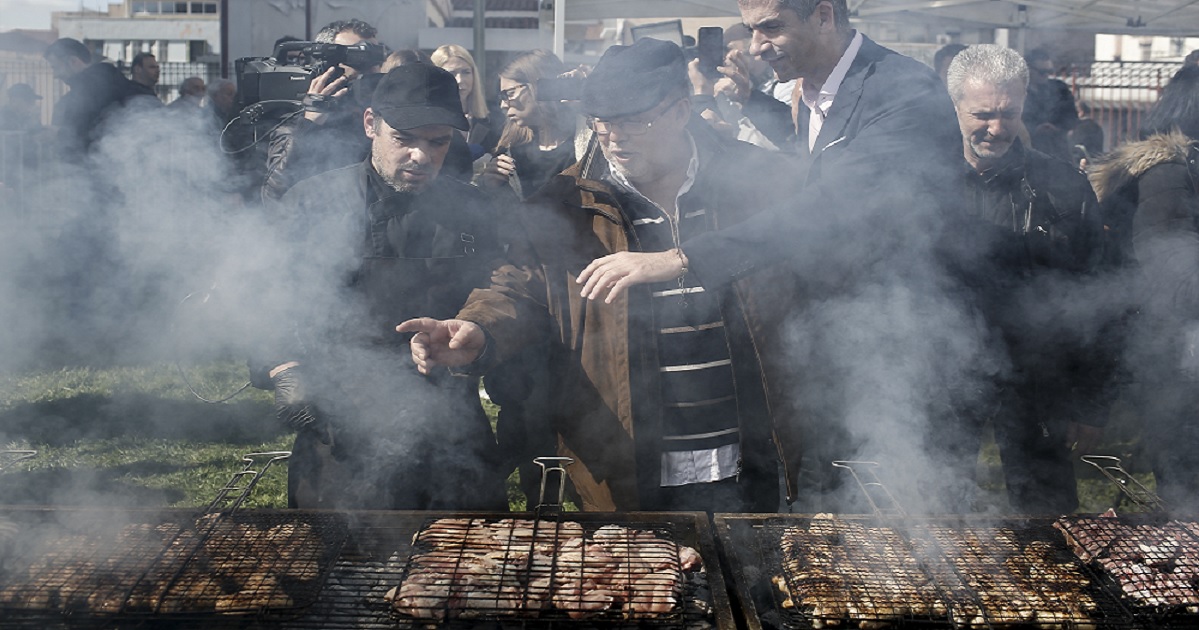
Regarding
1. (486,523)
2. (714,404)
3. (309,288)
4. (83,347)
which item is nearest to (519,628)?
(486,523)

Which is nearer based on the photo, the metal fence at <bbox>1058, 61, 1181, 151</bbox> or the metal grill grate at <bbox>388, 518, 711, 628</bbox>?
the metal grill grate at <bbox>388, 518, 711, 628</bbox>

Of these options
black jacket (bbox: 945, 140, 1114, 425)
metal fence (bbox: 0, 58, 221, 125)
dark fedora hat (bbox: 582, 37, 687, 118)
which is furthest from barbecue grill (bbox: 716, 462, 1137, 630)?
metal fence (bbox: 0, 58, 221, 125)

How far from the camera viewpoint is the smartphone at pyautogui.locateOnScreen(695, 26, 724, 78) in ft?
18.0

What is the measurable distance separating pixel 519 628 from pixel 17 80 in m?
16.1

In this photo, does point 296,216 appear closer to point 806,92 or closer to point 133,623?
point 133,623

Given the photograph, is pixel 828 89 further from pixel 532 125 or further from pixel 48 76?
pixel 48 76

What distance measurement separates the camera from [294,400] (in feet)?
9.94

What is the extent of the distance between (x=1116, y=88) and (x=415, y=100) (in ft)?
44.7

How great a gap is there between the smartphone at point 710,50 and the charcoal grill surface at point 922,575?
3435 mm

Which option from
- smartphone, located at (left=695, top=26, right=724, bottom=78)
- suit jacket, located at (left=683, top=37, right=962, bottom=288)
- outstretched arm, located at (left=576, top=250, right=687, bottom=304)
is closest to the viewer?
outstretched arm, located at (left=576, top=250, right=687, bottom=304)

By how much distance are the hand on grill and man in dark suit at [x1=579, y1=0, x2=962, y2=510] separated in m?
1.08

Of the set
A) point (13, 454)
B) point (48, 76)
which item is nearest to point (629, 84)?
point (13, 454)

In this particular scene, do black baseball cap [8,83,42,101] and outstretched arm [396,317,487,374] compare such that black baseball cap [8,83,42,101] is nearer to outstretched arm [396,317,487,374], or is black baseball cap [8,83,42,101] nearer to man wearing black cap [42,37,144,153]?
man wearing black cap [42,37,144,153]

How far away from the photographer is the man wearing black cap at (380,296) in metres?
3.11
